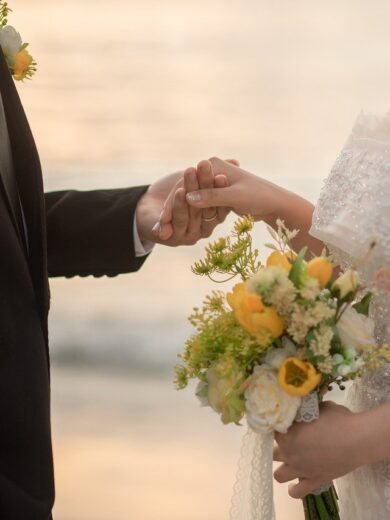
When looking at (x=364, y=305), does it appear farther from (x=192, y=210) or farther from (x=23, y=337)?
(x=192, y=210)

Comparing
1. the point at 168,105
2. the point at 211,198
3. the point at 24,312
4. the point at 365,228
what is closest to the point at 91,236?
the point at 211,198

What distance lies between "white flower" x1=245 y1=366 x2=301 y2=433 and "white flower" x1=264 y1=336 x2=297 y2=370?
15 mm

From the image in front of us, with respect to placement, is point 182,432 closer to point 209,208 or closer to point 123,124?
point 123,124

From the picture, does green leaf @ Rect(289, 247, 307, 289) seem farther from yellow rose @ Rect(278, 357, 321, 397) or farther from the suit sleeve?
the suit sleeve

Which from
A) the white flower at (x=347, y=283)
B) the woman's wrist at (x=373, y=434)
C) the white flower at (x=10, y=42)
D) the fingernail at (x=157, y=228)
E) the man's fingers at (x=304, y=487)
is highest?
the white flower at (x=10, y=42)

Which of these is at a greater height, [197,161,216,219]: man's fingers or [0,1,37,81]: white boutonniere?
[0,1,37,81]: white boutonniere

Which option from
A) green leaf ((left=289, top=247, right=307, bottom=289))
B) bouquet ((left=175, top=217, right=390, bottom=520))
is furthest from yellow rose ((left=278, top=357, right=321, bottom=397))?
green leaf ((left=289, top=247, right=307, bottom=289))

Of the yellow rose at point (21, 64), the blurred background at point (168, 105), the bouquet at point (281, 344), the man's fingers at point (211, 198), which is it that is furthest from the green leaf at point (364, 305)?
the blurred background at point (168, 105)

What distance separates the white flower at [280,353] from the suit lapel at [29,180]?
1.27 ft

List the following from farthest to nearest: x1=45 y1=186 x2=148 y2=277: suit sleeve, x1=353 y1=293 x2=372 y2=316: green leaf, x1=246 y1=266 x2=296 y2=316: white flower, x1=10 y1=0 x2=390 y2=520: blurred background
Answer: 1. x1=10 y1=0 x2=390 y2=520: blurred background
2. x1=45 y1=186 x2=148 y2=277: suit sleeve
3. x1=353 y1=293 x2=372 y2=316: green leaf
4. x1=246 y1=266 x2=296 y2=316: white flower

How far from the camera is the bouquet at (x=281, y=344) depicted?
4.27 feet

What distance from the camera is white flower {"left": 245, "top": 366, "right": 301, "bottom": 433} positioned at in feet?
4.38

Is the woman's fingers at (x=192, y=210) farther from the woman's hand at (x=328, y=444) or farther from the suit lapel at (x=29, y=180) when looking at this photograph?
the woman's hand at (x=328, y=444)

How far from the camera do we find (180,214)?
1.92m
